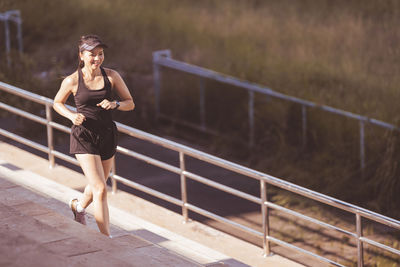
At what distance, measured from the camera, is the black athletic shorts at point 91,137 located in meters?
6.08

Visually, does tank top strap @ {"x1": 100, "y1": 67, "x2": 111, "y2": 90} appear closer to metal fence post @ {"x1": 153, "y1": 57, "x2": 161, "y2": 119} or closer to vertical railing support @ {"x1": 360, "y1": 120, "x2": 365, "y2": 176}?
vertical railing support @ {"x1": 360, "y1": 120, "x2": 365, "y2": 176}

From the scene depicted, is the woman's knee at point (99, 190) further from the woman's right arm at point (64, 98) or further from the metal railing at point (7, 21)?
the metal railing at point (7, 21)

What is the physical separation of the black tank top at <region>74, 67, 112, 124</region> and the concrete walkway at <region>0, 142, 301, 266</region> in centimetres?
84

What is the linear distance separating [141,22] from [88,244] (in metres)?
12.4

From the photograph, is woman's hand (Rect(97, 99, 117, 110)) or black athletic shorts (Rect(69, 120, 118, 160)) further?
black athletic shorts (Rect(69, 120, 118, 160))

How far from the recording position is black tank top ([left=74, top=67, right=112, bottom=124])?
5996 millimetres

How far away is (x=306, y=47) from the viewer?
16.4 metres

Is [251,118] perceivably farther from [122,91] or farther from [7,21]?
[122,91]

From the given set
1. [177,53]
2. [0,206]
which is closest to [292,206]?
[0,206]

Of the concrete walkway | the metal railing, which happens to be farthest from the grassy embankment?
the concrete walkway

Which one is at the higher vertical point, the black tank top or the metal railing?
the black tank top

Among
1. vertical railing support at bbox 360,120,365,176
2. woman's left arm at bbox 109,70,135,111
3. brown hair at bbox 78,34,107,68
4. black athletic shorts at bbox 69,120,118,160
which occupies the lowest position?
vertical railing support at bbox 360,120,365,176

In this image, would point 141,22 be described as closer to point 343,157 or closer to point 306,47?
point 306,47

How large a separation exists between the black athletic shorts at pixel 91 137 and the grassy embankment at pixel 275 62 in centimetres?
443
